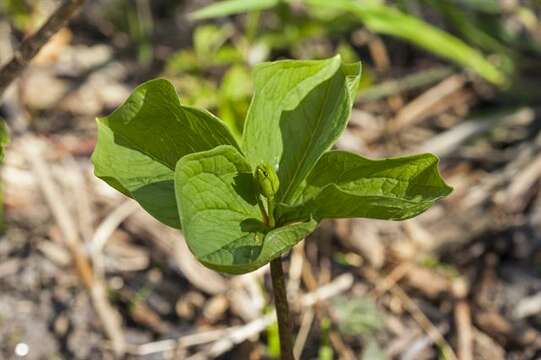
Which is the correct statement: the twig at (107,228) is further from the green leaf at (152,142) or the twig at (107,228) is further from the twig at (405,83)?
the green leaf at (152,142)

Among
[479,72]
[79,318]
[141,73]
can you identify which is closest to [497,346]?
[479,72]

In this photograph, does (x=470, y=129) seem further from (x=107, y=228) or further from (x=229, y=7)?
(x=107, y=228)

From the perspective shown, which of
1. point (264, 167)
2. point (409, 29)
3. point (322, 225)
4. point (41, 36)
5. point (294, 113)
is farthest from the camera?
point (409, 29)

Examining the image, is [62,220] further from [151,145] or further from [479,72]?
[479,72]

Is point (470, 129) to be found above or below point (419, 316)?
above

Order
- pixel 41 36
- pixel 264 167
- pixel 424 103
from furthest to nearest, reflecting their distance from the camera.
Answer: pixel 424 103, pixel 41 36, pixel 264 167

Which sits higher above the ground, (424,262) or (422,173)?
(422,173)

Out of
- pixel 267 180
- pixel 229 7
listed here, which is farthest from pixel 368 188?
pixel 229 7
